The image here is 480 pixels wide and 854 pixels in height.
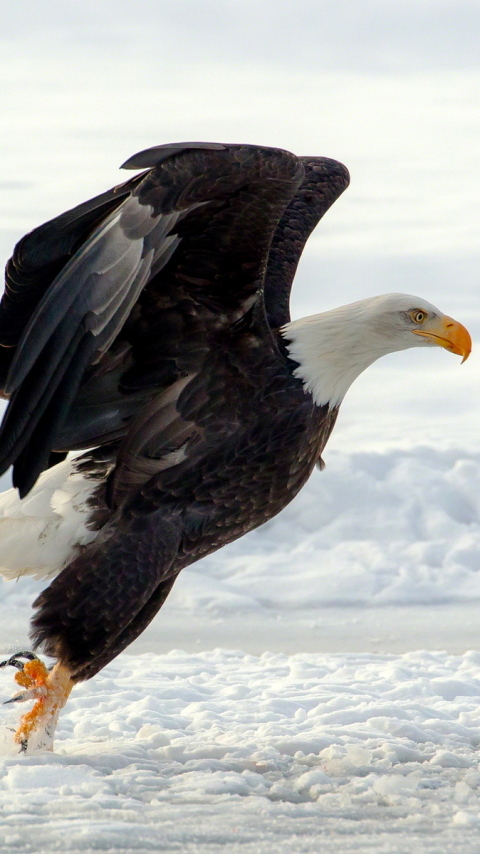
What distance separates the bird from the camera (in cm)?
358

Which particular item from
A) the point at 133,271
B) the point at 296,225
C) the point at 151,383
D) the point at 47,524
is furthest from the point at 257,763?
the point at 296,225

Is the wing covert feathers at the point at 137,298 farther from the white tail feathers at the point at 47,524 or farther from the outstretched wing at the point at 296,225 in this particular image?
the outstretched wing at the point at 296,225

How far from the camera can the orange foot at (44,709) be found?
13.1 ft

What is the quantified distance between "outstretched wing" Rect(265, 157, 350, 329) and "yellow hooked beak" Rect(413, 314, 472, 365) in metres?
0.61

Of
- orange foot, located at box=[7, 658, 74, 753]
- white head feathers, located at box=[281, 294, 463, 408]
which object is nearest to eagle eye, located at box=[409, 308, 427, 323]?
white head feathers, located at box=[281, 294, 463, 408]

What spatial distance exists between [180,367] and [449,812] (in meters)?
1.66

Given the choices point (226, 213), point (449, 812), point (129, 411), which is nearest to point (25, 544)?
point (129, 411)

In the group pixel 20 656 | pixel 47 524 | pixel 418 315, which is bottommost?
pixel 20 656

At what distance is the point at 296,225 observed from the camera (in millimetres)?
5266

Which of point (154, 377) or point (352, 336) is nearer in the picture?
point (154, 377)

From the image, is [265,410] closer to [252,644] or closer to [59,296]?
[59,296]

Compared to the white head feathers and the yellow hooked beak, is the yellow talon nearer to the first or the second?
the white head feathers

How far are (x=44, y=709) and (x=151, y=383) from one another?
116 cm

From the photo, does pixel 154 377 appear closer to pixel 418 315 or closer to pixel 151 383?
pixel 151 383
